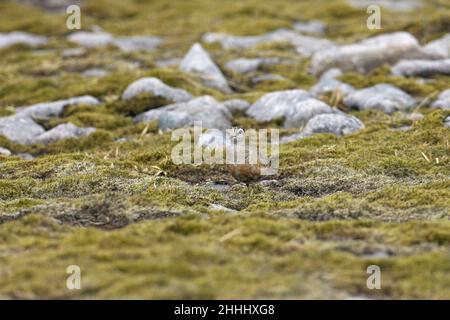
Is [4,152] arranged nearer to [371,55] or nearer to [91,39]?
[371,55]

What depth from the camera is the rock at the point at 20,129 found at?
656 inches

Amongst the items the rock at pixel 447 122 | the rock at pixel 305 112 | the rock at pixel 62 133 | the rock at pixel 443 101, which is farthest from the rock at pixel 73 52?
the rock at pixel 447 122

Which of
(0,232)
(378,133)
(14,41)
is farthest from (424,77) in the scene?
(14,41)

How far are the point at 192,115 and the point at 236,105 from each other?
196cm

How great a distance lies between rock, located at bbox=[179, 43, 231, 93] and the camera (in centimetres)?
2123

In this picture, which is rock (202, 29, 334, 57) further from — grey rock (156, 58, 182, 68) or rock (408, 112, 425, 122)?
rock (408, 112, 425, 122)

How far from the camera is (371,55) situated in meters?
22.9

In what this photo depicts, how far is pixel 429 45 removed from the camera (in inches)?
A: 943

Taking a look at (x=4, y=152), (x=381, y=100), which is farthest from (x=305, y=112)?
(x=4, y=152)

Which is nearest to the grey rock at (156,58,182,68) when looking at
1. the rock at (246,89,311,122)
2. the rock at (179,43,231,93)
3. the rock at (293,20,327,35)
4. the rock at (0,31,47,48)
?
the rock at (179,43,231,93)

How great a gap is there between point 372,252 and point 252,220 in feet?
5.17

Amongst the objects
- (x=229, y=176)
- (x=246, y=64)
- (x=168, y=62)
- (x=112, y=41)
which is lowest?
(x=229, y=176)

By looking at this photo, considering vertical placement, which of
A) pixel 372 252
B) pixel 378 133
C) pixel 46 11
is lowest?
pixel 372 252

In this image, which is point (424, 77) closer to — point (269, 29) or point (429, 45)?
point (429, 45)
